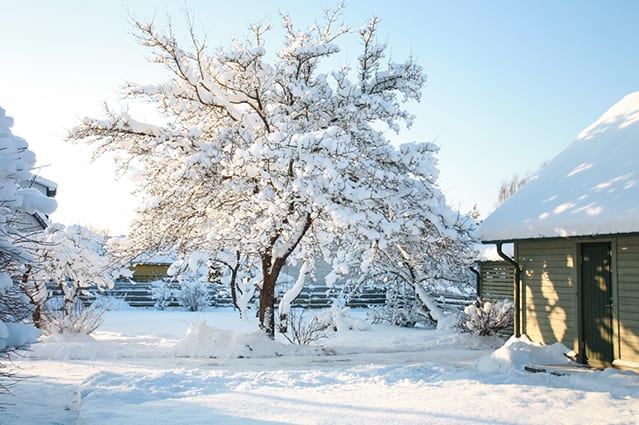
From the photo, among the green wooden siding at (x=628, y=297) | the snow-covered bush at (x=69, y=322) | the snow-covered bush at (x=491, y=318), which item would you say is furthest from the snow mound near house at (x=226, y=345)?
the green wooden siding at (x=628, y=297)

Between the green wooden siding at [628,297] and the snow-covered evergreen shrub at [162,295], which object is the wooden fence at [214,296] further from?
the green wooden siding at [628,297]

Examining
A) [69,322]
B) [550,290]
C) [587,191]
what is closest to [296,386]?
[550,290]

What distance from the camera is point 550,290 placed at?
1104cm

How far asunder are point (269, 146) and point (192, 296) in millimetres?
17052

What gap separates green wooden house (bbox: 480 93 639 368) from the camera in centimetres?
943

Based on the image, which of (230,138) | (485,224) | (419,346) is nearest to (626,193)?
(485,224)

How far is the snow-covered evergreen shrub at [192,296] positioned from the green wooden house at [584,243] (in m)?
17.3

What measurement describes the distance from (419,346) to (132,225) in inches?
294

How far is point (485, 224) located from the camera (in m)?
12.1

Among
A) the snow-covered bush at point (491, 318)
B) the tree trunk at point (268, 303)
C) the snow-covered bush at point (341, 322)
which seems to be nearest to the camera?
the tree trunk at point (268, 303)

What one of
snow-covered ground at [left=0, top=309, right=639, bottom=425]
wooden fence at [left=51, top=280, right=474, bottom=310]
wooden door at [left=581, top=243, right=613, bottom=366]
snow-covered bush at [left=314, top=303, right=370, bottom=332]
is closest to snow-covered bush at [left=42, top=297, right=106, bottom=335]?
snow-covered ground at [left=0, top=309, right=639, bottom=425]

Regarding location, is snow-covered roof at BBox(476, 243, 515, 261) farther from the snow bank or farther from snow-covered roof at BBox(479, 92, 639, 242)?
the snow bank

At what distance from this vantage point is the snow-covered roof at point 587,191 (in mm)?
9336

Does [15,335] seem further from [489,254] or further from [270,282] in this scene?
[489,254]
